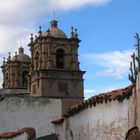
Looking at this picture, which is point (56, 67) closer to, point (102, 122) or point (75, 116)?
point (75, 116)

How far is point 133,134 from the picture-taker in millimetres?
10148

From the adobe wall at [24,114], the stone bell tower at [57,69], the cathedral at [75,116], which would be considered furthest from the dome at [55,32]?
the adobe wall at [24,114]

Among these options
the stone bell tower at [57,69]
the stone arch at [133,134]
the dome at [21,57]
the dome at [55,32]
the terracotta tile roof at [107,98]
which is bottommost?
the stone arch at [133,134]

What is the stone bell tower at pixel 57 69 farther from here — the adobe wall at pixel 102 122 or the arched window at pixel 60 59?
the adobe wall at pixel 102 122

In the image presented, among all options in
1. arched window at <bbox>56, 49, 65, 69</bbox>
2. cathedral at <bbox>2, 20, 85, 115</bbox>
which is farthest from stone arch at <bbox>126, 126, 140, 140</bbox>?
arched window at <bbox>56, 49, 65, 69</bbox>

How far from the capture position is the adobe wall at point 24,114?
20.6m

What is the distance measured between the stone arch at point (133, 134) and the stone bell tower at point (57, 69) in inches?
1914

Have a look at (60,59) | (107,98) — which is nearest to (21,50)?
(60,59)

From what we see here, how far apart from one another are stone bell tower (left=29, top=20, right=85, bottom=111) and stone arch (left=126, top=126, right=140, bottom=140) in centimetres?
4860

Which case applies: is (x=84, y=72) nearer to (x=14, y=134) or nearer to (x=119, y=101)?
(x=14, y=134)

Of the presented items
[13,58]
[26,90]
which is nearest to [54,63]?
[26,90]

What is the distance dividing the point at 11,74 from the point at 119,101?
59165 millimetres

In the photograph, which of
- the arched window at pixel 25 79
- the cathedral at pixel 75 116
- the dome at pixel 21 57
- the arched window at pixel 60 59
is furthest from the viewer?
the dome at pixel 21 57

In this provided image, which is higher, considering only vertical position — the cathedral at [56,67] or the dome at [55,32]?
the dome at [55,32]
